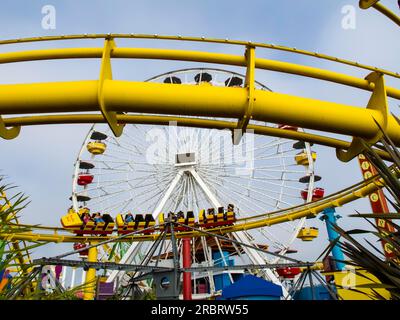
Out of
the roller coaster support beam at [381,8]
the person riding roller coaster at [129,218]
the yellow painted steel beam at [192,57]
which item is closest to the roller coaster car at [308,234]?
the person riding roller coaster at [129,218]

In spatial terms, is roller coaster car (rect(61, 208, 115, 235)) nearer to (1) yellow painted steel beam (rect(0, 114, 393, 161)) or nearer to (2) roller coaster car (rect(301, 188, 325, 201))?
(2) roller coaster car (rect(301, 188, 325, 201))

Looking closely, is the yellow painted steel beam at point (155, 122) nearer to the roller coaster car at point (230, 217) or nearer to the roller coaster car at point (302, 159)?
the roller coaster car at point (230, 217)

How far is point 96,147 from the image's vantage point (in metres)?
20.4

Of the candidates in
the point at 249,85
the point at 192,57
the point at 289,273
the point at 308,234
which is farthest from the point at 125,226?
the point at 249,85

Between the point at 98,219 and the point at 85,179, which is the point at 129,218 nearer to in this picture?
the point at 98,219

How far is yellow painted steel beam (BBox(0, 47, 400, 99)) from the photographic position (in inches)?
152

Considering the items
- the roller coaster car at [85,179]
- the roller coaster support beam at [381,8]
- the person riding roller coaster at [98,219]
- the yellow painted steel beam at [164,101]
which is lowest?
the yellow painted steel beam at [164,101]

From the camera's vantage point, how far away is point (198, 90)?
356 centimetres

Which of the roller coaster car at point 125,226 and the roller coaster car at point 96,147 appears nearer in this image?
the roller coaster car at point 125,226

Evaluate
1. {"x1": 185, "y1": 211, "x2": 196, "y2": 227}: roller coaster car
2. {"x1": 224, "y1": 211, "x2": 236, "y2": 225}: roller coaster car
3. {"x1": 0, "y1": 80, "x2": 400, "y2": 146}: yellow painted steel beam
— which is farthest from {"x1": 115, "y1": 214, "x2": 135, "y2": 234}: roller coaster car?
{"x1": 0, "y1": 80, "x2": 400, "y2": 146}: yellow painted steel beam

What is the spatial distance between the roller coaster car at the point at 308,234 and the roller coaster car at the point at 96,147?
11.8 meters

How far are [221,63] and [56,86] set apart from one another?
5.63 ft

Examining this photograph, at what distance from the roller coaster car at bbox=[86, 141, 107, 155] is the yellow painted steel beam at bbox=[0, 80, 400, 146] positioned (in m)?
17.2

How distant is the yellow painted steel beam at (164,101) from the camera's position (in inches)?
139
